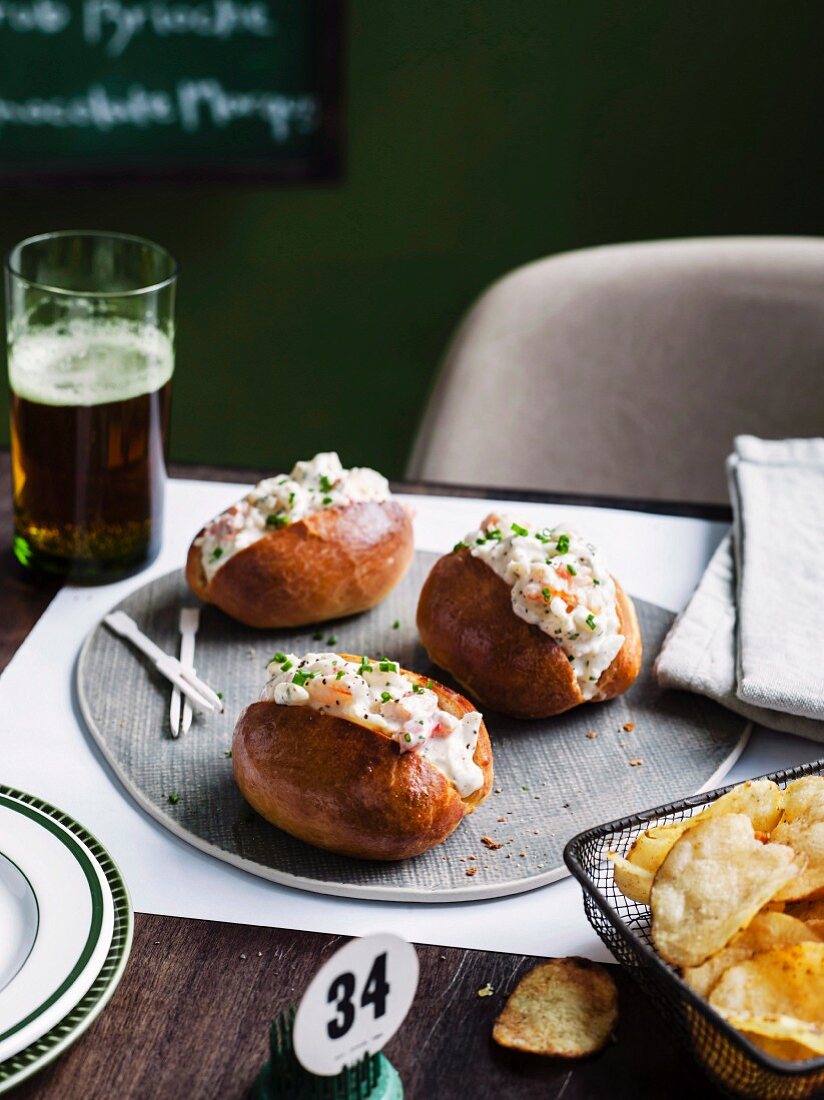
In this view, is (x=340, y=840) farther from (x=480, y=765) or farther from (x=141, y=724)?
(x=141, y=724)

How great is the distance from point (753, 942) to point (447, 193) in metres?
2.22

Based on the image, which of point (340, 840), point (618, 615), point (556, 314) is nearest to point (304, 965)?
point (340, 840)

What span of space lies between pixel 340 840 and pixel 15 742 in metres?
0.34

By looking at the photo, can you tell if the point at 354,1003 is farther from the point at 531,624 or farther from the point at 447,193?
the point at 447,193

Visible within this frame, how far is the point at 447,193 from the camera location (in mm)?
2756

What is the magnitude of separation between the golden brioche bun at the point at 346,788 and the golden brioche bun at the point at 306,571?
276 millimetres

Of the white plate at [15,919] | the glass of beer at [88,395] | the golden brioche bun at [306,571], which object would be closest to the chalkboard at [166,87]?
the glass of beer at [88,395]

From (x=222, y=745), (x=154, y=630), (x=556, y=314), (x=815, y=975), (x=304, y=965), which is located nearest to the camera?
(x=815, y=975)

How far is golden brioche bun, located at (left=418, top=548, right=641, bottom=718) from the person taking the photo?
1.15 meters

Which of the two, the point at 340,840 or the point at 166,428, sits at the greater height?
the point at 166,428

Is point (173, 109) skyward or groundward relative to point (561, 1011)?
skyward

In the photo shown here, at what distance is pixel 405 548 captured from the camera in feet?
Answer: 4.40

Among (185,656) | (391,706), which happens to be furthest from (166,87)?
(391,706)

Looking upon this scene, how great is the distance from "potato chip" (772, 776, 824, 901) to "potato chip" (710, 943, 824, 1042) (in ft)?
0.20
